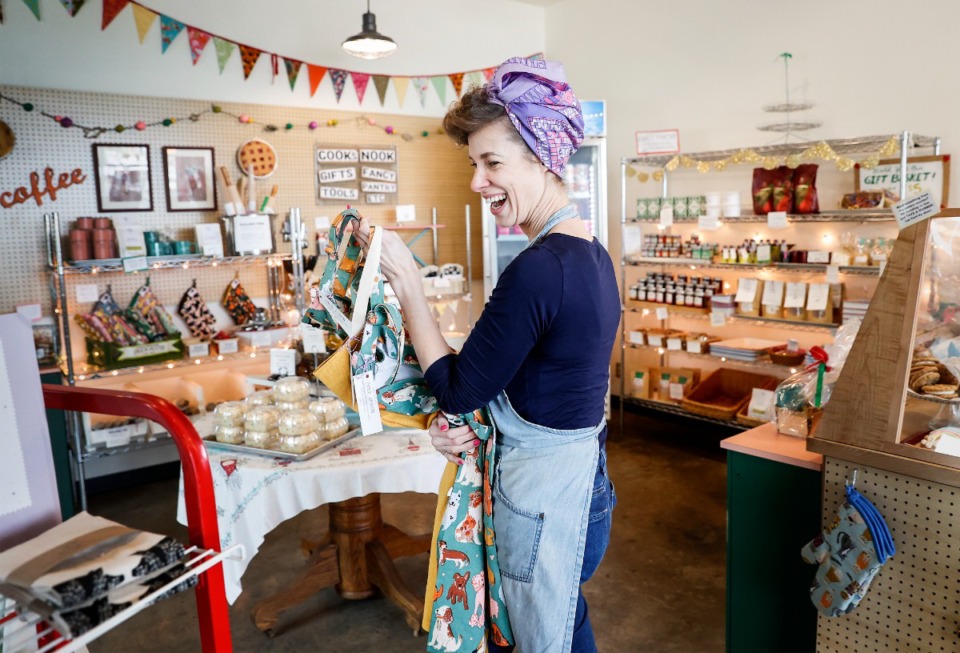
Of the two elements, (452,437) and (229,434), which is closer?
(452,437)

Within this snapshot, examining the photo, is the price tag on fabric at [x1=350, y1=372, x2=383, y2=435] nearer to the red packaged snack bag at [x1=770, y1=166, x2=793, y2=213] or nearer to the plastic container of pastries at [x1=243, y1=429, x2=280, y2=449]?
the plastic container of pastries at [x1=243, y1=429, x2=280, y2=449]

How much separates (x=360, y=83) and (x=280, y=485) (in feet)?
12.7

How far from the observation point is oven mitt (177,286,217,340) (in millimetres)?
4723

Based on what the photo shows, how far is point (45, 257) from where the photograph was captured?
4293mm

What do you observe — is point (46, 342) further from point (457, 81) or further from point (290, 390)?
point (457, 81)

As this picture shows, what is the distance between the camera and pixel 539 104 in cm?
147

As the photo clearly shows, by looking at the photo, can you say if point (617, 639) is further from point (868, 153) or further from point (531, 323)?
point (868, 153)

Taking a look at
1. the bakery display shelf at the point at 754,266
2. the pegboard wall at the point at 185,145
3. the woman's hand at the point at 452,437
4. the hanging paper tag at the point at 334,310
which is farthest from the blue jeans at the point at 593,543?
the pegboard wall at the point at 185,145

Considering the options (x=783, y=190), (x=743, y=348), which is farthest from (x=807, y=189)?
(x=743, y=348)

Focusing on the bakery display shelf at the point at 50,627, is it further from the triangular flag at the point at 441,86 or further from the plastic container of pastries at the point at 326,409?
the triangular flag at the point at 441,86

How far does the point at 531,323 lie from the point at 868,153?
13.1ft

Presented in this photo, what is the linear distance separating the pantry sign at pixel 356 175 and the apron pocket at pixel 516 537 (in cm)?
420

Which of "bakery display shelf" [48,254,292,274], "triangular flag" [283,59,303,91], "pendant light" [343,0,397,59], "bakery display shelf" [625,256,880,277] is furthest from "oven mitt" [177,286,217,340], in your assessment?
"bakery display shelf" [625,256,880,277]

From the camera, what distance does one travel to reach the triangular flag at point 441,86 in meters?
5.81
